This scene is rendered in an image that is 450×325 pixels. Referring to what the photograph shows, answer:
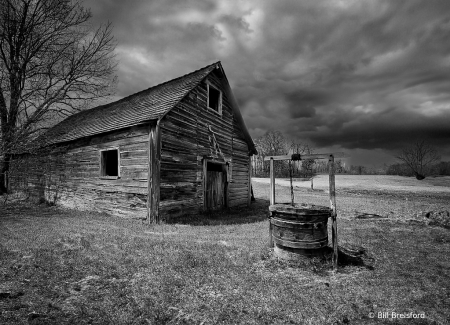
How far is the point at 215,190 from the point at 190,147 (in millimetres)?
2783

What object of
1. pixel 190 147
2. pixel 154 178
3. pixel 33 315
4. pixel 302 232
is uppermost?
pixel 190 147

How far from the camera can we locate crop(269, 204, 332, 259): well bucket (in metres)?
4.68

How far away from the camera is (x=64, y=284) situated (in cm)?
359

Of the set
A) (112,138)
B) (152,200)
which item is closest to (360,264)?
(152,200)

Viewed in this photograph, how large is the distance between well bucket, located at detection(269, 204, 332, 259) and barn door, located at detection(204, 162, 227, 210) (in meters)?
6.47

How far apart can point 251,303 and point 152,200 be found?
621cm

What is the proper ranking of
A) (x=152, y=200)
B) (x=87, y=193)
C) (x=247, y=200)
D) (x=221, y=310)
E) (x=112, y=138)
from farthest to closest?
1. (x=247, y=200)
2. (x=87, y=193)
3. (x=112, y=138)
4. (x=152, y=200)
5. (x=221, y=310)

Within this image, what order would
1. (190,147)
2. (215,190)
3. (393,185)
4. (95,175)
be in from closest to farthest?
1. (190,147)
2. (95,175)
3. (215,190)
4. (393,185)

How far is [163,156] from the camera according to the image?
351 inches

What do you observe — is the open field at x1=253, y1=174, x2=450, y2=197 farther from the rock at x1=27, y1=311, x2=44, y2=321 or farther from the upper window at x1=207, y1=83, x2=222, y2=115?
the rock at x1=27, y1=311, x2=44, y2=321

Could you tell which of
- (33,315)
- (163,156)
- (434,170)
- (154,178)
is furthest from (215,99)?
(434,170)

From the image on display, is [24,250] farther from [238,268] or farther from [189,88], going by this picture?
[189,88]

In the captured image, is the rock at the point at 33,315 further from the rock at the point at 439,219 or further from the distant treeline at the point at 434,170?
the distant treeline at the point at 434,170

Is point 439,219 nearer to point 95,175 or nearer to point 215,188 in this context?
point 215,188
